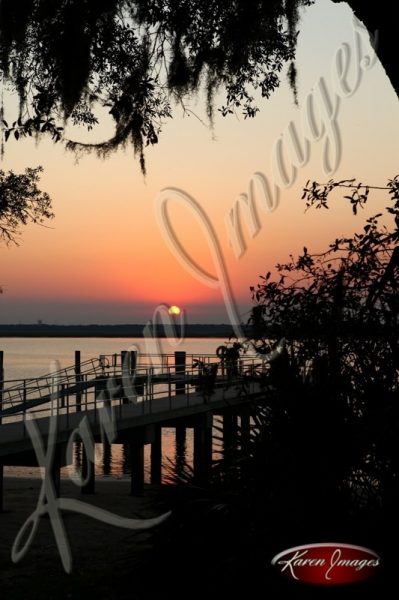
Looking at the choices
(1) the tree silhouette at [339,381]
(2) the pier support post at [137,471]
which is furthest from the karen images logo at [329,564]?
(2) the pier support post at [137,471]

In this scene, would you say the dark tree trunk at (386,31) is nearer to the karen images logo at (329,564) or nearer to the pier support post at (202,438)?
the karen images logo at (329,564)

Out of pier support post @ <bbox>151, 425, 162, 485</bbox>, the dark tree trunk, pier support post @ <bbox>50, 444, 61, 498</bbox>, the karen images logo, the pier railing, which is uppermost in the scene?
the dark tree trunk

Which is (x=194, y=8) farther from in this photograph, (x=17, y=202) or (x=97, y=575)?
(x=17, y=202)

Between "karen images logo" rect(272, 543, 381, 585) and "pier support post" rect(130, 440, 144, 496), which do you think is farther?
"pier support post" rect(130, 440, 144, 496)

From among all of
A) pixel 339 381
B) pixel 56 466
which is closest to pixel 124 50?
pixel 339 381

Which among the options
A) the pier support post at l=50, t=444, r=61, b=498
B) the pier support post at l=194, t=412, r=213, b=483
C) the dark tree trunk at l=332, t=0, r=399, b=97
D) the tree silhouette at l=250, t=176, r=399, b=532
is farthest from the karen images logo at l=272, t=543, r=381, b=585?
the pier support post at l=194, t=412, r=213, b=483

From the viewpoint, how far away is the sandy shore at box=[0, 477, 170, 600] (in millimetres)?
12013

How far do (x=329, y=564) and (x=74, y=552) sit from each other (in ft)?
29.7

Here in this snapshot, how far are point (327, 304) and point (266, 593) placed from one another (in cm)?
267

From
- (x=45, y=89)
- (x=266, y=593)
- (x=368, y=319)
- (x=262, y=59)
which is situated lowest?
(x=266, y=593)

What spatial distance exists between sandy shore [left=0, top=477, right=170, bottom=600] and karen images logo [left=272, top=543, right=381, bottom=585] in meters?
1.72

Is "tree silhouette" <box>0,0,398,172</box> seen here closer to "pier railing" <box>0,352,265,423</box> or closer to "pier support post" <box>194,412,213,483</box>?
"pier railing" <box>0,352,265,423</box>

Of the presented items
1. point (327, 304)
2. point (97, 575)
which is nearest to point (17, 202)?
point (97, 575)

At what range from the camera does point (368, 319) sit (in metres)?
8.33
